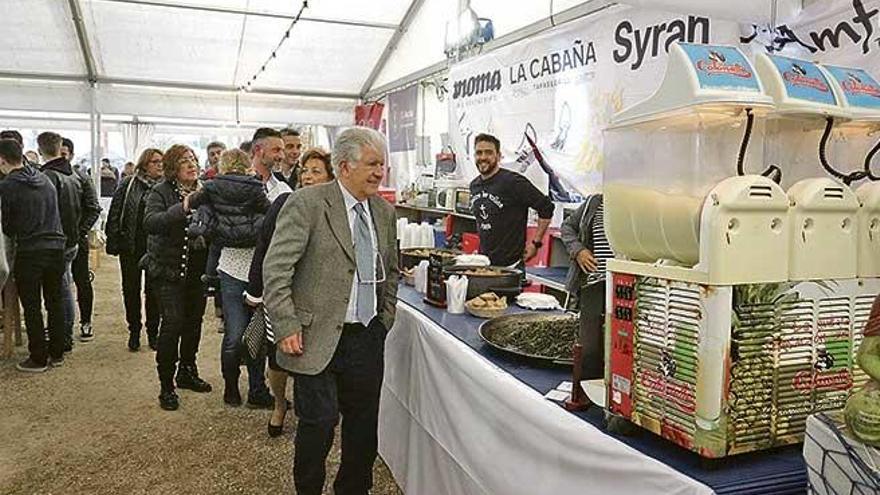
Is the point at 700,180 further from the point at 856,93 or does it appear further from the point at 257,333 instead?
the point at 257,333

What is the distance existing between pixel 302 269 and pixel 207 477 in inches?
50.0

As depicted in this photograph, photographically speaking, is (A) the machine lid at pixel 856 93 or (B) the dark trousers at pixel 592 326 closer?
(A) the machine lid at pixel 856 93

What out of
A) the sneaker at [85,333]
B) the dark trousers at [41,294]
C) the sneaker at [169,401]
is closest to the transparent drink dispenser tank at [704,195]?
the sneaker at [169,401]

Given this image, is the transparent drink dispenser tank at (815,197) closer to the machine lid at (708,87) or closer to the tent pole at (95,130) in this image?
the machine lid at (708,87)

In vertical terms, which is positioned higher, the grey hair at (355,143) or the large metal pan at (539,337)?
the grey hair at (355,143)

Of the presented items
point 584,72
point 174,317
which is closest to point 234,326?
point 174,317

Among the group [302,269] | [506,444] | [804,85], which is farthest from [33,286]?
[804,85]

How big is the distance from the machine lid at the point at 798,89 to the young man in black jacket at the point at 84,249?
455 centimetres

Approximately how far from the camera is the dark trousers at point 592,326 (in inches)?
54.7

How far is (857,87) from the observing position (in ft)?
3.96

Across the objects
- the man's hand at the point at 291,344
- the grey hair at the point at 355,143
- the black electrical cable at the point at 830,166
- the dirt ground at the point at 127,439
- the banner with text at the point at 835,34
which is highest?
the banner with text at the point at 835,34

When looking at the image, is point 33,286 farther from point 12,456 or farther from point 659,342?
point 659,342

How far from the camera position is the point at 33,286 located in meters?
4.07

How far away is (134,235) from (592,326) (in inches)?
148
